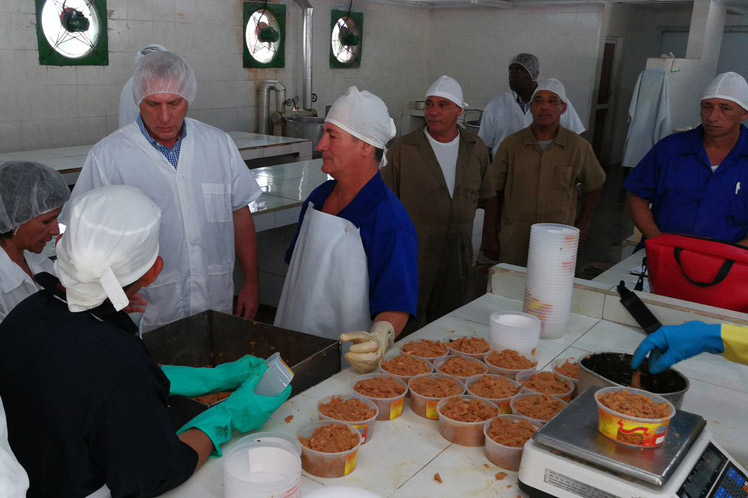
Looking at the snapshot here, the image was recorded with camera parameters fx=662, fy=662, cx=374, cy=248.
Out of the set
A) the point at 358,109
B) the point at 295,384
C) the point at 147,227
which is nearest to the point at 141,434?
the point at 147,227

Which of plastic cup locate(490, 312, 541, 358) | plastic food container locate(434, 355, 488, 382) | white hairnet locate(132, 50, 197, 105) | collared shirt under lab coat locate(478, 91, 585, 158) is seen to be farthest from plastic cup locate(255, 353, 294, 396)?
collared shirt under lab coat locate(478, 91, 585, 158)

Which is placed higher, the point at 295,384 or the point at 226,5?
the point at 226,5

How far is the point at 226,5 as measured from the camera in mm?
6391

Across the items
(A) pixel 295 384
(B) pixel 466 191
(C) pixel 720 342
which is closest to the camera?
(C) pixel 720 342

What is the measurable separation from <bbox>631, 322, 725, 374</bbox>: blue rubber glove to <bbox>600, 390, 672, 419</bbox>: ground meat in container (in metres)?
0.23

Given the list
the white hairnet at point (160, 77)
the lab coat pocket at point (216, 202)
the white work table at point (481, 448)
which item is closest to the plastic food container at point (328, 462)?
the white work table at point (481, 448)

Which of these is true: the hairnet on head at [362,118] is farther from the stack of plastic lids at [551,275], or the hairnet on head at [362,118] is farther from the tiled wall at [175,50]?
the tiled wall at [175,50]

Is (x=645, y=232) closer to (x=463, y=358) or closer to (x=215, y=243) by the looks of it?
(x=463, y=358)

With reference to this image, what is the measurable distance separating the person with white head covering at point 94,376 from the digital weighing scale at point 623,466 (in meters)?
0.70

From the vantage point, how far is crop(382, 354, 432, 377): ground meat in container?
5.74ft

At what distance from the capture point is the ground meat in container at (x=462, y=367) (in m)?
1.75

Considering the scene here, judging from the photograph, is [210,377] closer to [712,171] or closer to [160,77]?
[160,77]

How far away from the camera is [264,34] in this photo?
671 centimetres

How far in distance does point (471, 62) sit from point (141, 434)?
874 centimetres
